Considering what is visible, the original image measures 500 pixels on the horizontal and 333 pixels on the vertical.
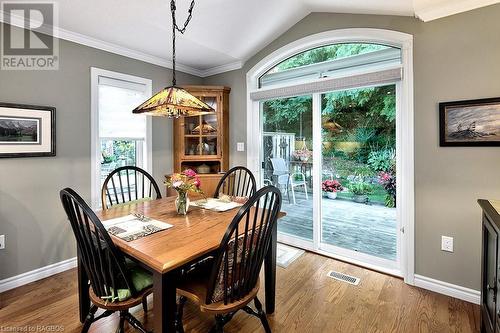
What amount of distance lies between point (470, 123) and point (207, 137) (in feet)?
9.49

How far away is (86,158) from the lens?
2.83 m

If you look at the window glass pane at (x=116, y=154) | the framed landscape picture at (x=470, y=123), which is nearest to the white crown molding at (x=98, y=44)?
the window glass pane at (x=116, y=154)

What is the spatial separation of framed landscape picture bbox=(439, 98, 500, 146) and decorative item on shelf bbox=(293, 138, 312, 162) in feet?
4.37

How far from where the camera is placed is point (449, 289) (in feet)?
7.39

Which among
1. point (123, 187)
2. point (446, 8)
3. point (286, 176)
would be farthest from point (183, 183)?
point (446, 8)

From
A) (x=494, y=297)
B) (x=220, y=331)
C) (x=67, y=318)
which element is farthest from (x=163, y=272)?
(x=494, y=297)

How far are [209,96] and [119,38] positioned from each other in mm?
1251

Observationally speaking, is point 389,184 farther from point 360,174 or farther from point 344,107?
point 344,107

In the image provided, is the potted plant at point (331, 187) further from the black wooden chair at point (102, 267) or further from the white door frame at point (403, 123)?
the black wooden chair at point (102, 267)

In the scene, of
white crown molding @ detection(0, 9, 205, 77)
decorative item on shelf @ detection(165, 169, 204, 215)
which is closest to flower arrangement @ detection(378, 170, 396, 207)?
decorative item on shelf @ detection(165, 169, 204, 215)

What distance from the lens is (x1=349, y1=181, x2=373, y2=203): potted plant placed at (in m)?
2.87

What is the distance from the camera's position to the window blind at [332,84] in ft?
8.03

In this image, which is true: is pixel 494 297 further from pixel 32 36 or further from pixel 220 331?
pixel 32 36

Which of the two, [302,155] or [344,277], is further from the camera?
[302,155]
